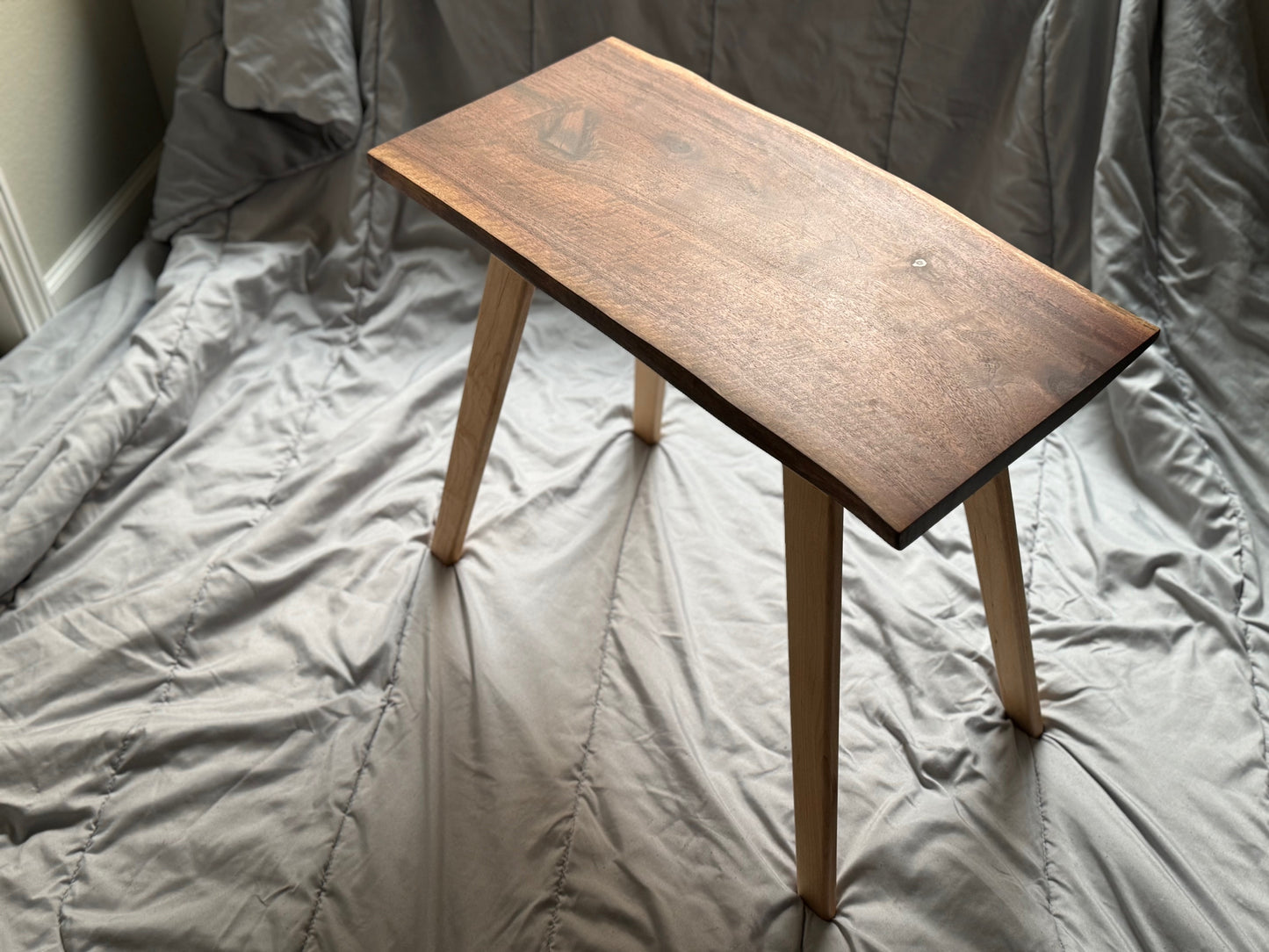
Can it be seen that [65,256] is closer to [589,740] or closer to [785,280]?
[589,740]

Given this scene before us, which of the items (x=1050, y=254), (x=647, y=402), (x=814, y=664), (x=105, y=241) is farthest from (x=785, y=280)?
(x=105, y=241)

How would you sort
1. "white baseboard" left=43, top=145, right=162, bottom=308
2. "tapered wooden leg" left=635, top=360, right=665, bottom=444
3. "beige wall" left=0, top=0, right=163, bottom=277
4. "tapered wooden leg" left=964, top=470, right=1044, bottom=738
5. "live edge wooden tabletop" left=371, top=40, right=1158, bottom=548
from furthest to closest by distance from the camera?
"white baseboard" left=43, top=145, right=162, bottom=308 → "beige wall" left=0, top=0, right=163, bottom=277 → "tapered wooden leg" left=635, top=360, right=665, bottom=444 → "tapered wooden leg" left=964, top=470, right=1044, bottom=738 → "live edge wooden tabletop" left=371, top=40, right=1158, bottom=548

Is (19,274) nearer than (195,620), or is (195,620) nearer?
(195,620)

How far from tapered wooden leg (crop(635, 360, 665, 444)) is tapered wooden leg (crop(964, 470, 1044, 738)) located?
0.46m

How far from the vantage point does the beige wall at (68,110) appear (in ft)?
4.72

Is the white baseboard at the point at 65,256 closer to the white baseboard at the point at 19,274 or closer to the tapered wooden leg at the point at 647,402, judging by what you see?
the white baseboard at the point at 19,274

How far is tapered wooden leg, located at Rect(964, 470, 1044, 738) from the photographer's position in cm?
94

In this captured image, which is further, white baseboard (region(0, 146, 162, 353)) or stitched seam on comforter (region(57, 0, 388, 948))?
white baseboard (region(0, 146, 162, 353))

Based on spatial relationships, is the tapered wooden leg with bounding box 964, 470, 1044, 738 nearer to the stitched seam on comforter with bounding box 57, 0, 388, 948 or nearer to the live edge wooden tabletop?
the live edge wooden tabletop

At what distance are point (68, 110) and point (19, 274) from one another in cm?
27

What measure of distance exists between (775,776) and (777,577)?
0.85ft

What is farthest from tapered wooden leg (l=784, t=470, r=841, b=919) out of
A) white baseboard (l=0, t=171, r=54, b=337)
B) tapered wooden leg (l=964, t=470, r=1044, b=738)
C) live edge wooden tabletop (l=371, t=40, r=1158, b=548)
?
white baseboard (l=0, t=171, r=54, b=337)

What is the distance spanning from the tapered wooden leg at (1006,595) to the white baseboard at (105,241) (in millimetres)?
1295

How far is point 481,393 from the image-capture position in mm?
1126
